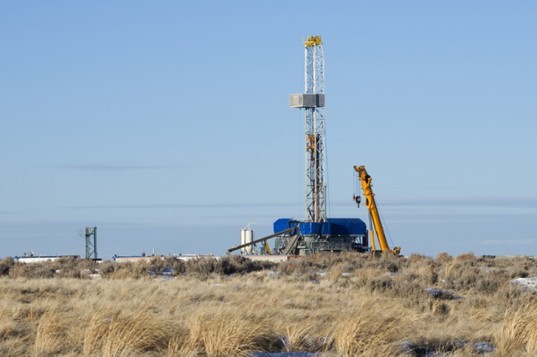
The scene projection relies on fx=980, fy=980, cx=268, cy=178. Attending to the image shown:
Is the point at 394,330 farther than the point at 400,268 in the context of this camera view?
No

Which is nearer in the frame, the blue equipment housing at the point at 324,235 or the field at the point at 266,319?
the field at the point at 266,319

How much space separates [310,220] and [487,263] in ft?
67.9

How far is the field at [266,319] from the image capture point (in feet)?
44.6

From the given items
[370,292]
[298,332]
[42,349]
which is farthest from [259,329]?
[370,292]

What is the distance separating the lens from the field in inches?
535

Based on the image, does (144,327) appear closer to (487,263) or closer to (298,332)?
(298,332)

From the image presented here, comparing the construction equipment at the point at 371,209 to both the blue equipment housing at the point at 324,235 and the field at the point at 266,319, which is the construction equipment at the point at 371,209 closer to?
the blue equipment housing at the point at 324,235

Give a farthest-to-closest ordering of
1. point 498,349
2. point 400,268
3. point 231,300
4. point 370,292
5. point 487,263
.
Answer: point 487,263 → point 400,268 → point 370,292 → point 231,300 → point 498,349

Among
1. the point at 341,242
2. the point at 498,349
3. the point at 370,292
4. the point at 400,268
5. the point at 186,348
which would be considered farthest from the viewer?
the point at 341,242

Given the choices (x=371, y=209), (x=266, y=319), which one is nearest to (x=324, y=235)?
(x=371, y=209)

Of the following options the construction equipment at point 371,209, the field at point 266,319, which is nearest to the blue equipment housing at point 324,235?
the construction equipment at point 371,209

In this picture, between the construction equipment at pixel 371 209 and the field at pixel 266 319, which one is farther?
the construction equipment at pixel 371 209

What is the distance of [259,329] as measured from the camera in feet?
47.5

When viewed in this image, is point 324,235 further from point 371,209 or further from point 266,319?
point 266,319
